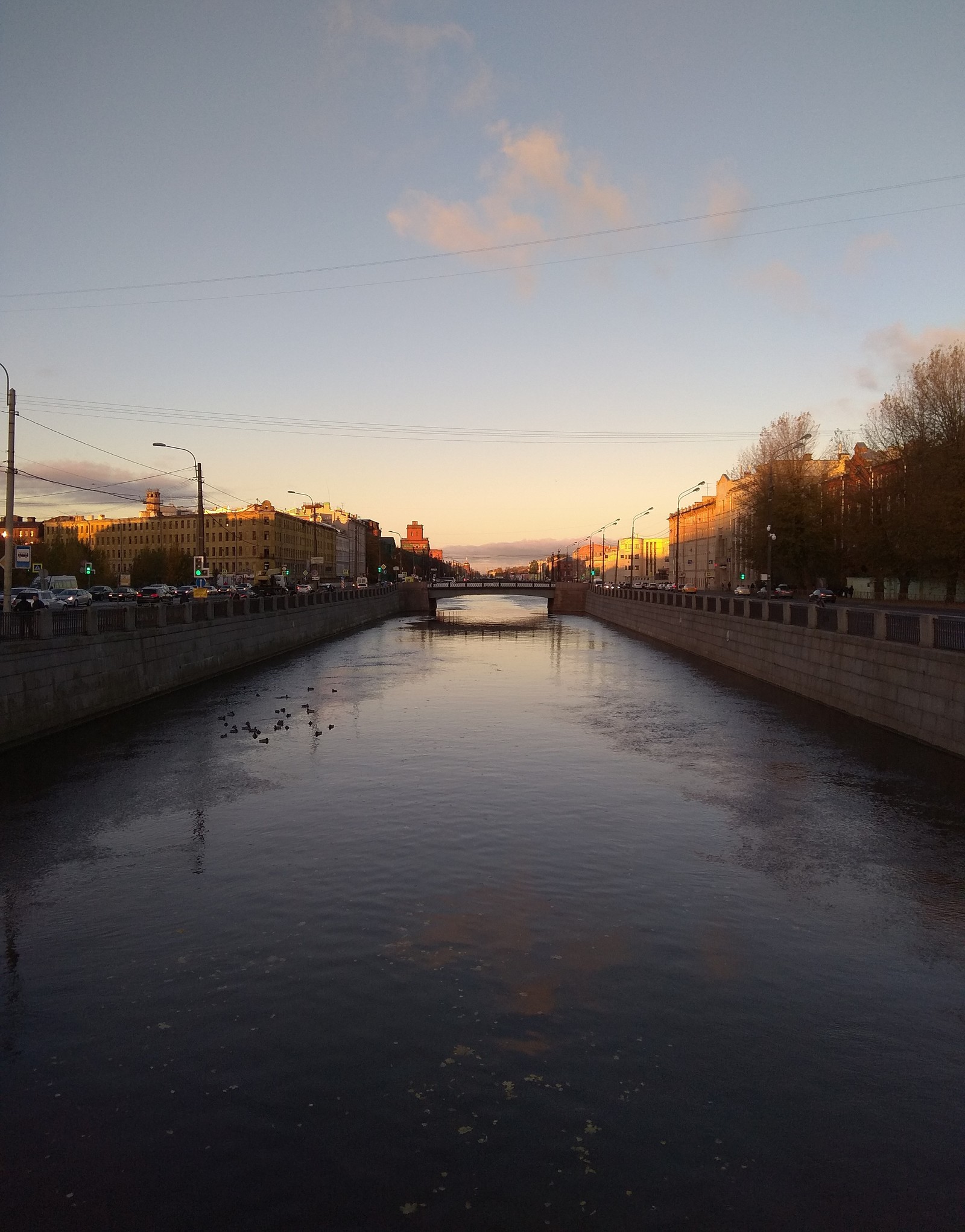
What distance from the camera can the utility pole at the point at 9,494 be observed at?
28781 mm

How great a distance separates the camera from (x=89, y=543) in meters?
199

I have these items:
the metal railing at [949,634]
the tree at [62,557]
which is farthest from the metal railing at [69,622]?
the tree at [62,557]

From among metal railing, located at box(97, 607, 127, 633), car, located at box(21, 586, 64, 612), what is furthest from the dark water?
car, located at box(21, 586, 64, 612)

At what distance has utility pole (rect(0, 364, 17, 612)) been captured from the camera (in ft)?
94.4

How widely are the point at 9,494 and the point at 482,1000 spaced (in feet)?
91.2

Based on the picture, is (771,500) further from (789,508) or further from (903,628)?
(903,628)

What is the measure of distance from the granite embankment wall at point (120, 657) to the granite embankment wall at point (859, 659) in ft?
74.7

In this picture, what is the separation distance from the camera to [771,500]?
80125mm

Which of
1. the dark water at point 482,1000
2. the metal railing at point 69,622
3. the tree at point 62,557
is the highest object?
the tree at point 62,557

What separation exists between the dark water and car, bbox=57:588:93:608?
40.1 meters

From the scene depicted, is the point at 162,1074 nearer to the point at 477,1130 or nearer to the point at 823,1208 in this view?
the point at 477,1130

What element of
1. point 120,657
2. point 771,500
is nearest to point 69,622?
point 120,657

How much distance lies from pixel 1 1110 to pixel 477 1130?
380 cm

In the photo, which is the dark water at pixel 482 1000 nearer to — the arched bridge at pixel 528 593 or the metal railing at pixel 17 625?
the metal railing at pixel 17 625
